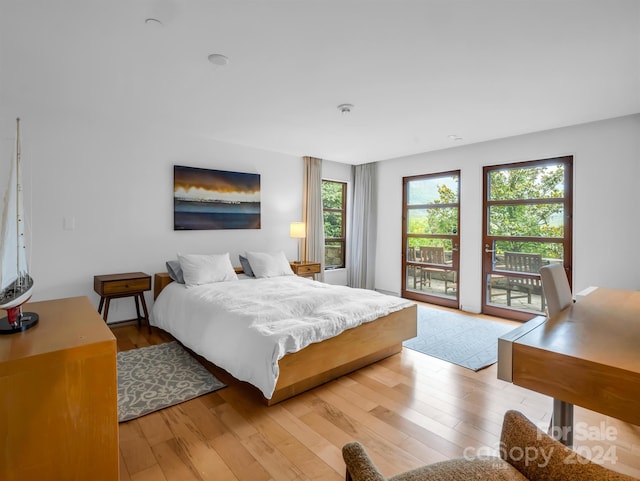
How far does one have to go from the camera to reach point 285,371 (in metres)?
2.27

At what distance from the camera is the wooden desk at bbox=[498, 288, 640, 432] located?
3.00ft

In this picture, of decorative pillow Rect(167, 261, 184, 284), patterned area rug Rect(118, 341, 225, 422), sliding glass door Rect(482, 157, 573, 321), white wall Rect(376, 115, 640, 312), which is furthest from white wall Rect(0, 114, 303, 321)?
sliding glass door Rect(482, 157, 573, 321)

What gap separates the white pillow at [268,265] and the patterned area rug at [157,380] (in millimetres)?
1419

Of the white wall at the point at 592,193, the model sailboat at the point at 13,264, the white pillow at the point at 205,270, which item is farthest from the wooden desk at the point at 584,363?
the white pillow at the point at 205,270

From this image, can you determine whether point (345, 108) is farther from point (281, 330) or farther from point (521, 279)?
point (521, 279)

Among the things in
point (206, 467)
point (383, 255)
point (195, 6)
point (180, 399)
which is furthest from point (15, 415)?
point (383, 255)

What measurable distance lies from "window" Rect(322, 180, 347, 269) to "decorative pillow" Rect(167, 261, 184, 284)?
282 cm

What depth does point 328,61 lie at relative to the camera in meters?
2.41

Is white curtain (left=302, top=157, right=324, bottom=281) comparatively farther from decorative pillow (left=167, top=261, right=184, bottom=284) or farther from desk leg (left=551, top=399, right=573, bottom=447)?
desk leg (left=551, top=399, right=573, bottom=447)

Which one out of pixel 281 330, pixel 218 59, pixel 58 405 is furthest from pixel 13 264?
pixel 218 59

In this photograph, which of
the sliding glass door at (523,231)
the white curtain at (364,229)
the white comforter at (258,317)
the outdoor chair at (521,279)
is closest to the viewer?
the white comforter at (258,317)

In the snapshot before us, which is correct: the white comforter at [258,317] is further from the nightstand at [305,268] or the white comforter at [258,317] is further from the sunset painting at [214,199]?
the nightstand at [305,268]

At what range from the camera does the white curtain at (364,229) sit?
6.12 metres

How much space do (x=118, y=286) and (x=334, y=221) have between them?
Answer: 3752 mm
